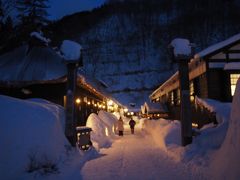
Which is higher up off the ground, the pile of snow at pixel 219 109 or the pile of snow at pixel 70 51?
the pile of snow at pixel 70 51

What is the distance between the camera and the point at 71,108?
12.7 metres

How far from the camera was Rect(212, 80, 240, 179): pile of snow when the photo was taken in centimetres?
576

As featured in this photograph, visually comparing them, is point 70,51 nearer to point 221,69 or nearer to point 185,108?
point 185,108

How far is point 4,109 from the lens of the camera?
8250 millimetres

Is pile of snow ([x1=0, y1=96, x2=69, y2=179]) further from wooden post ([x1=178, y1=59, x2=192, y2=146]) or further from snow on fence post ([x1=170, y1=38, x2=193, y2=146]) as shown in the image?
snow on fence post ([x1=170, y1=38, x2=193, y2=146])

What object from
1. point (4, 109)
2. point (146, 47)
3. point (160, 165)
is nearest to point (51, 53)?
point (4, 109)

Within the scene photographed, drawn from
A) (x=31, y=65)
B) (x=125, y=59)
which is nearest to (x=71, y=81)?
(x=31, y=65)

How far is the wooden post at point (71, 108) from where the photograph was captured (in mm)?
12422

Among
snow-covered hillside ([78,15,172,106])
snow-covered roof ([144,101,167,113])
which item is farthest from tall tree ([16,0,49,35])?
snow-covered hillside ([78,15,172,106])

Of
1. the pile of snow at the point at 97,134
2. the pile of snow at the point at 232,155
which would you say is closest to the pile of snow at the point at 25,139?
the pile of snow at the point at 232,155

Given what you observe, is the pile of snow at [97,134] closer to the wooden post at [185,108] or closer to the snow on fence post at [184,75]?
the wooden post at [185,108]

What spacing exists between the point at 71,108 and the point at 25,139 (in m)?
4.82

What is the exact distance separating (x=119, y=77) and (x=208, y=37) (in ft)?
123

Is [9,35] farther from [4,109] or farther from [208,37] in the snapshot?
[208,37]
